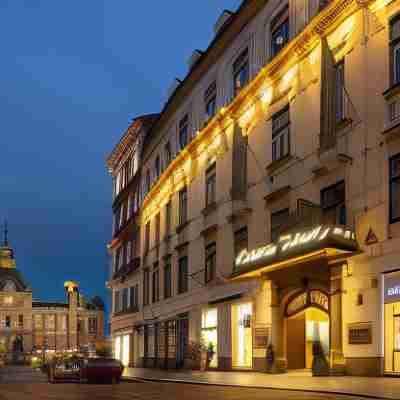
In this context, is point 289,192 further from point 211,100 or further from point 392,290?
point 211,100

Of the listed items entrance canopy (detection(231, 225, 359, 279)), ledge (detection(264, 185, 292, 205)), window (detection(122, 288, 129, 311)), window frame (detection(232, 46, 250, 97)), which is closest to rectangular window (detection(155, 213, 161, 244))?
window (detection(122, 288, 129, 311))

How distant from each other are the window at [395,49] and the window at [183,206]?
22842 mm

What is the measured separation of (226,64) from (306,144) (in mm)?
11541

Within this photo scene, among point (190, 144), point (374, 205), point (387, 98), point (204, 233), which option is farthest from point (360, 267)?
point (190, 144)

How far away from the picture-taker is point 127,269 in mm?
63062

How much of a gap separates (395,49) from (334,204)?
19.0 ft

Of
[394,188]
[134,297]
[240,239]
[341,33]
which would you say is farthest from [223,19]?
[134,297]

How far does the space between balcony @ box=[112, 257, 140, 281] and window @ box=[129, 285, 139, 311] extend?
122 cm

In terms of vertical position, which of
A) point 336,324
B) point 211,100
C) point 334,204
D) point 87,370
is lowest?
point 87,370

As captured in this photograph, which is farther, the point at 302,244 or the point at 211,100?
the point at 211,100

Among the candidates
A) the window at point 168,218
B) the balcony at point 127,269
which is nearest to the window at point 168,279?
the window at point 168,218

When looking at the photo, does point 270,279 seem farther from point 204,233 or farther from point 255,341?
point 204,233

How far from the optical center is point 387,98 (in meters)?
25.5

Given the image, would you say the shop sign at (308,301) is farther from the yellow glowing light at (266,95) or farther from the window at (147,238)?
the window at (147,238)
